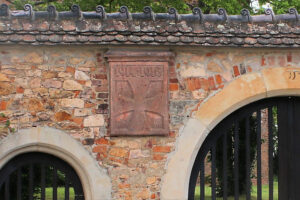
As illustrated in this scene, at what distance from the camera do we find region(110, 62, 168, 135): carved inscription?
6004 mm

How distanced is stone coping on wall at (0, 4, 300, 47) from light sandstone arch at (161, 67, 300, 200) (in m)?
0.39

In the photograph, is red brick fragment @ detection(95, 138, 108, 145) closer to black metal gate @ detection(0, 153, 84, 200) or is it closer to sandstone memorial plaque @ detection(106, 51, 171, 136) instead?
sandstone memorial plaque @ detection(106, 51, 171, 136)

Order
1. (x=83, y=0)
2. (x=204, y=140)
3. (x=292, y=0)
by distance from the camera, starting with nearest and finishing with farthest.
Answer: (x=204, y=140)
(x=83, y=0)
(x=292, y=0)

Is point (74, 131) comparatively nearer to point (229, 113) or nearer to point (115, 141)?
point (115, 141)

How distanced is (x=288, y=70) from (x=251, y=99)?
0.51 metres

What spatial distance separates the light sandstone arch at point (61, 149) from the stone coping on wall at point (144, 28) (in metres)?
0.95

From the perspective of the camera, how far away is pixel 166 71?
608 cm

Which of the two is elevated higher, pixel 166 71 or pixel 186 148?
pixel 166 71

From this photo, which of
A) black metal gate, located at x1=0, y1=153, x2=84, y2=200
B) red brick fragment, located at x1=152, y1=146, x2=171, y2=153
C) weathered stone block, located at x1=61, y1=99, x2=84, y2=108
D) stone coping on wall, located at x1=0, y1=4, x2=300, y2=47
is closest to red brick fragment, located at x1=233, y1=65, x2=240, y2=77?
stone coping on wall, located at x1=0, y1=4, x2=300, y2=47

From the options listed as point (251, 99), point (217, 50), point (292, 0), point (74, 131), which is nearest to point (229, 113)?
point (251, 99)

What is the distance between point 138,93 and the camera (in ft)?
19.7

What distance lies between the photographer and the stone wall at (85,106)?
19.7 ft

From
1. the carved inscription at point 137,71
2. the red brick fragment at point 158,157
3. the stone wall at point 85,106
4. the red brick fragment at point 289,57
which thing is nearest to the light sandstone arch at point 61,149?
the stone wall at point 85,106

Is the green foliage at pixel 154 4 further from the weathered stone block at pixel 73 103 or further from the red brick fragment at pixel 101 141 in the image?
the red brick fragment at pixel 101 141
